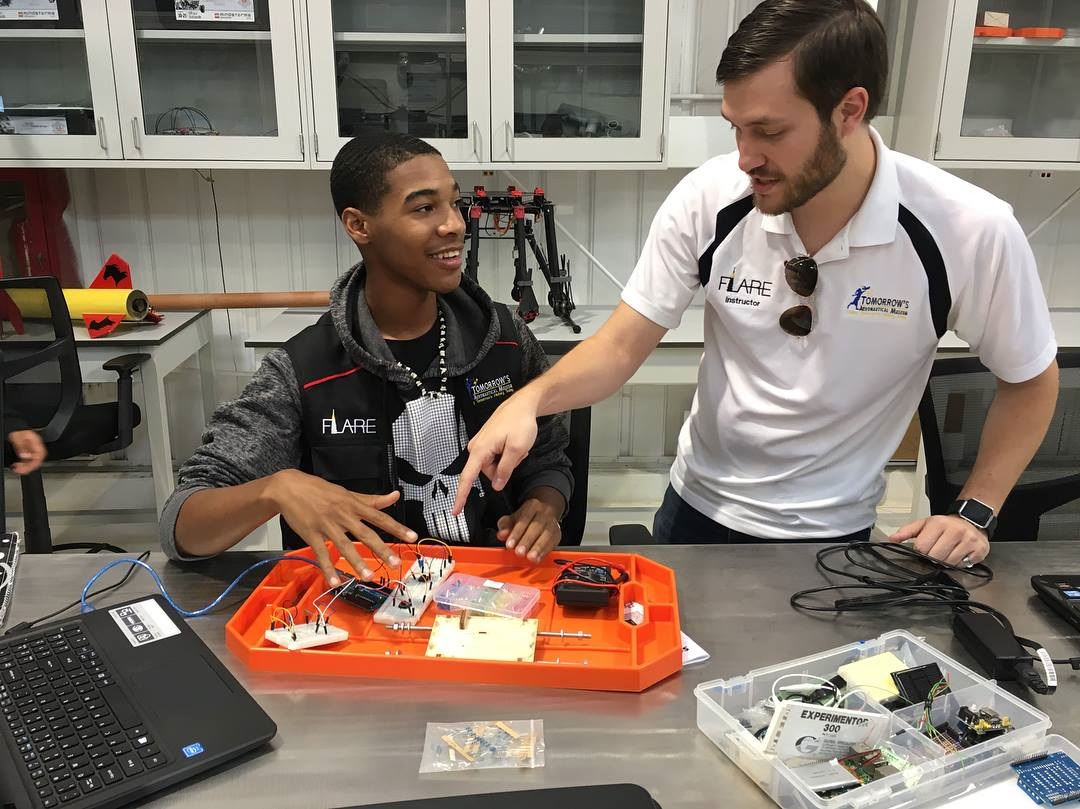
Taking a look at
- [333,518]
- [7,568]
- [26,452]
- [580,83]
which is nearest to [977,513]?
[333,518]

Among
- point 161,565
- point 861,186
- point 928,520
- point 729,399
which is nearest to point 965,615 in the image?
point 928,520

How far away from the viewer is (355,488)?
1284 mm

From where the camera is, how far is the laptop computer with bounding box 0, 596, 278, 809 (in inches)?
28.2

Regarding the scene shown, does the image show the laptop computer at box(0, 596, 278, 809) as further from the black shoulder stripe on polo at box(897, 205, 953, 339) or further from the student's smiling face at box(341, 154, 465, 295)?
the black shoulder stripe on polo at box(897, 205, 953, 339)

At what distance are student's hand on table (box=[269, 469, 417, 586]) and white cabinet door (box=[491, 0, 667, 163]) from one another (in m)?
1.79

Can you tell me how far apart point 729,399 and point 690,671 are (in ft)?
1.69

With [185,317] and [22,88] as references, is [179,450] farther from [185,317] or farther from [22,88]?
[22,88]

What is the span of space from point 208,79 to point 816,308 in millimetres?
2266

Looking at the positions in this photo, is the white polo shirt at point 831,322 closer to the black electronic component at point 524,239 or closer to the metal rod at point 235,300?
the black electronic component at point 524,239

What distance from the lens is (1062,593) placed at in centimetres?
100

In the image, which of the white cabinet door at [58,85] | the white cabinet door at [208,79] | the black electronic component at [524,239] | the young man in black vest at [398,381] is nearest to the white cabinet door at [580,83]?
the black electronic component at [524,239]

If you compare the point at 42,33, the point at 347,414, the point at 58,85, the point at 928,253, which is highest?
the point at 42,33

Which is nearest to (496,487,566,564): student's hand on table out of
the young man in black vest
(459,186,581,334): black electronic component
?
the young man in black vest

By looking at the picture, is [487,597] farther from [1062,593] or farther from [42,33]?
[42,33]
